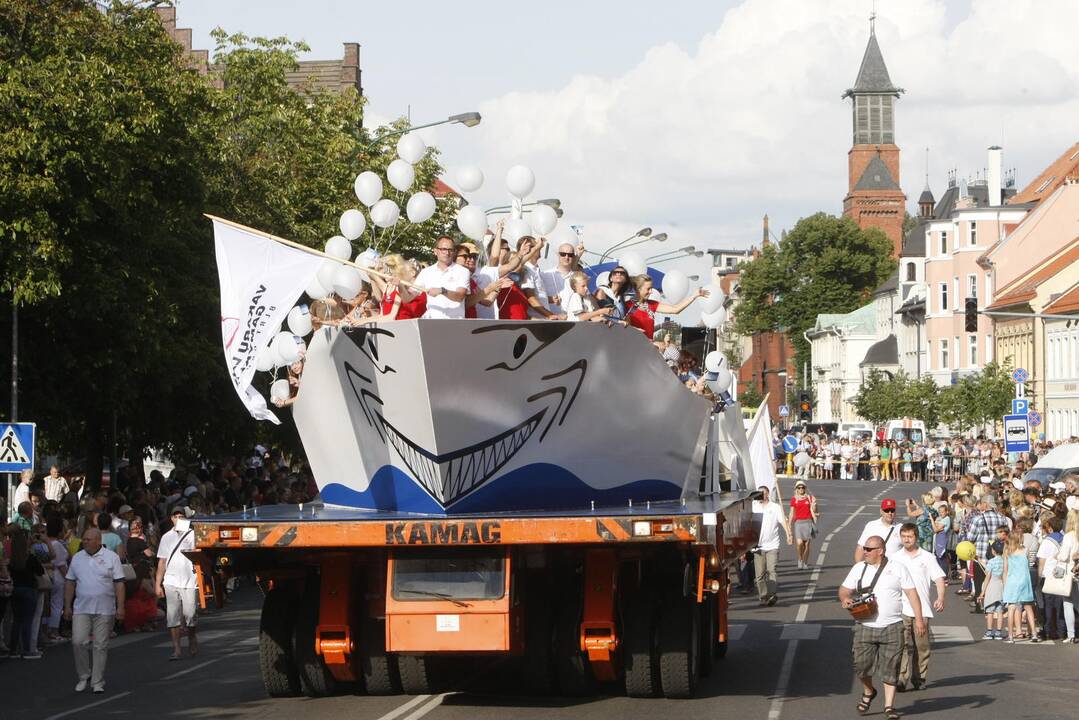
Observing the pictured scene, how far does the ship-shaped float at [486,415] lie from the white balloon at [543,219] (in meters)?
1.29

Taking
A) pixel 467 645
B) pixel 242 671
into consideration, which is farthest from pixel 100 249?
pixel 467 645

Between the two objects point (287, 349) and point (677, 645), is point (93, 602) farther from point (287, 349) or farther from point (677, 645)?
point (677, 645)

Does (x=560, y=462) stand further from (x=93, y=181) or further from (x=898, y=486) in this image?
A: (x=898, y=486)

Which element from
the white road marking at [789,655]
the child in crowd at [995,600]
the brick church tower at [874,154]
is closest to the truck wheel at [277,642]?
the white road marking at [789,655]

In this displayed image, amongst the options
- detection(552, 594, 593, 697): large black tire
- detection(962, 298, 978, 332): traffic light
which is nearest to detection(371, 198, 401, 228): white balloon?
detection(552, 594, 593, 697): large black tire

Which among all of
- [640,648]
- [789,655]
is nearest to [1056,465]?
[789,655]

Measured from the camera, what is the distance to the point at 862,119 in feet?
547

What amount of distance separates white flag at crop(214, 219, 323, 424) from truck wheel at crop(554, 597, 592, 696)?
2685 millimetres

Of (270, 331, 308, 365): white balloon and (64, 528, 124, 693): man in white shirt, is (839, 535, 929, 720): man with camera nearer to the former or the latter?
(270, 331, 308, 365): white balloon

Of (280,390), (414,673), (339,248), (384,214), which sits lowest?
(414,673)

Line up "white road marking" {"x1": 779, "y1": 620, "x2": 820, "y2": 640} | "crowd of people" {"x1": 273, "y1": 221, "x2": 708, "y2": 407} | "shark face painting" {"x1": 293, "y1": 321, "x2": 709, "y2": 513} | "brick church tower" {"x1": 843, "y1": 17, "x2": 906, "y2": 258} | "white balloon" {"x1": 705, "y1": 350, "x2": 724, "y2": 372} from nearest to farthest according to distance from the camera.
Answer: "shark face painting" {"x1": 293, "y1": 321, "x2": 709, "y2": 513} < "crowd of people" {"x1": 273, "y1": 221, "x2": 708, "y2": 407} < "white balloon" {"x1": 705, "y1": 350, "x2": 724, "y2": 372} < "white road marking" {"x1": 779, "y1": 620, "x2": 820, "y2": 640} < "brick church tower" {"x1": 843, "y1": 17, "x2": 906, "y2": 258}

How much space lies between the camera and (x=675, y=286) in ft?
50.6

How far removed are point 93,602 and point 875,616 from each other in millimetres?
6841

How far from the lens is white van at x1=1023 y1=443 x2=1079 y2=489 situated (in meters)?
37.5
